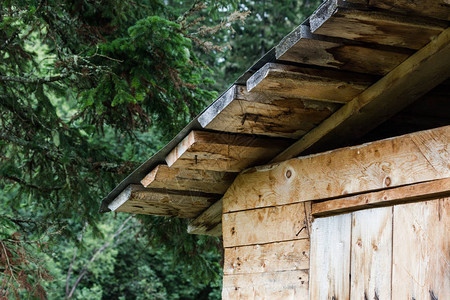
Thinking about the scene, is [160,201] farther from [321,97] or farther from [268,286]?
[321,97]

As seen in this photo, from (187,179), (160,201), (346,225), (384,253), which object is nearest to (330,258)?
(346,225)

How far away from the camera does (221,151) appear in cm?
422

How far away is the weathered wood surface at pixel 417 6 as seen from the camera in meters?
2.93

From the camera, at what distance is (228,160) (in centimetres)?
436

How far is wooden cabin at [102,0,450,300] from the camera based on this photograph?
3193 millimetres

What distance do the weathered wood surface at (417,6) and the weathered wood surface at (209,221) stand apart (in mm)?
2560

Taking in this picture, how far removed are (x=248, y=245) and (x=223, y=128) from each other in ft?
2.87

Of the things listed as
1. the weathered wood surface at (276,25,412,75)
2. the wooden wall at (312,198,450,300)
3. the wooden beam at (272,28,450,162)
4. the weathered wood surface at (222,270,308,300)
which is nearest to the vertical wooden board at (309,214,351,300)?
the wooden wall at (312,198,450,300)

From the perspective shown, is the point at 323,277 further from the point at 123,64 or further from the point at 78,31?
the point at 78,31

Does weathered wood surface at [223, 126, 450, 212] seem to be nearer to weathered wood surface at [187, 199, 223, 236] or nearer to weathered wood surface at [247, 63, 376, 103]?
weathered wood surface at [247, 63, 376, 103]

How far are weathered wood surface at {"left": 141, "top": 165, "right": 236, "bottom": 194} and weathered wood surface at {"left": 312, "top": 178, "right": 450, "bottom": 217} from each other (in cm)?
95

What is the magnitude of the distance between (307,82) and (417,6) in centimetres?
74

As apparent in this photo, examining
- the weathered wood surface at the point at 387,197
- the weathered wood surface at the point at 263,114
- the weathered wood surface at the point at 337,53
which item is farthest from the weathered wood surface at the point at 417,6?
the weathered wood surface at the point at 263,114

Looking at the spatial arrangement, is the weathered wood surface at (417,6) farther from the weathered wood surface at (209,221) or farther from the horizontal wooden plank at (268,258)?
the weathered wood surface at (209,221)
